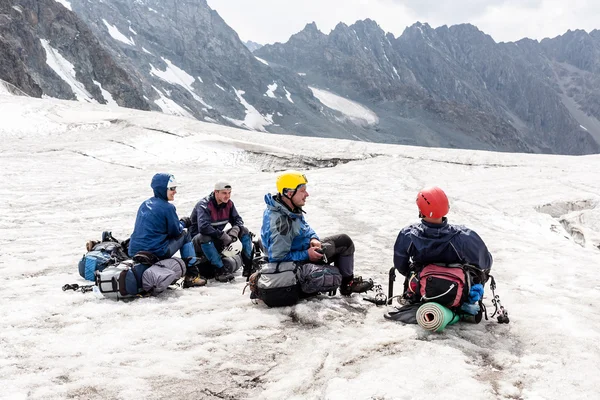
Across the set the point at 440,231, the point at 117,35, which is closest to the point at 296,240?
the point at 440,231

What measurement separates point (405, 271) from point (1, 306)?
16.6ft

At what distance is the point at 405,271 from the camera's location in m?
5.33

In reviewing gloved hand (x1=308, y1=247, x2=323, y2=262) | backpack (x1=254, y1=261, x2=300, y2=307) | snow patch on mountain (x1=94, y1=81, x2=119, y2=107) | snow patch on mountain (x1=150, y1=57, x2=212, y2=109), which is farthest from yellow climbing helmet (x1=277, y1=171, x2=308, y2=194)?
snow patch on mountain (x1=150, y1=57, x2=212, y2=109)

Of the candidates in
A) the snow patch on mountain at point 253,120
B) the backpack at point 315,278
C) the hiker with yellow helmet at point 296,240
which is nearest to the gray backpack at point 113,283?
the hiker with yellow helmet at point 296,240

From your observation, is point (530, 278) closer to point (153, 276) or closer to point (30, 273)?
point (153, 276)

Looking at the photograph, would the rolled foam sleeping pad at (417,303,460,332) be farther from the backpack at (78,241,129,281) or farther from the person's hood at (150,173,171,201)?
the backpack at (78,241,129,281)

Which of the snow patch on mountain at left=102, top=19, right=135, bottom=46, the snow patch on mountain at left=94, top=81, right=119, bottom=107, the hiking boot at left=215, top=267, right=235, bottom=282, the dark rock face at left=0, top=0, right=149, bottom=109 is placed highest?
the snow patch on mountain at left=102, top=19, right=135, bottom=46

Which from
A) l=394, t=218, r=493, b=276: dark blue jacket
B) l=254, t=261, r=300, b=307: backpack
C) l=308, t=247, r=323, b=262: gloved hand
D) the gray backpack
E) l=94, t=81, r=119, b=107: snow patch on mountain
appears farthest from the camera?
l=94, t=81, r=119, b=107: snow patch on mountain

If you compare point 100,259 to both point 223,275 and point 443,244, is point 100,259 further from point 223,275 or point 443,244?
point 443,244

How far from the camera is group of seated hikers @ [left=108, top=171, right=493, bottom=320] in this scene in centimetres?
490

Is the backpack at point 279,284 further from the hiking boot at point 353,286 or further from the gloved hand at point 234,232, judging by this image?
the gloved hand at point 234,232

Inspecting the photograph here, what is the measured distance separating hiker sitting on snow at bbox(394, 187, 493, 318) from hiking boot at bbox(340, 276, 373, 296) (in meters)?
0.94

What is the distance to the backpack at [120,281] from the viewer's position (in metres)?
5.82

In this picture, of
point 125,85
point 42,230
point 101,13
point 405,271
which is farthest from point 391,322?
point 101,13
